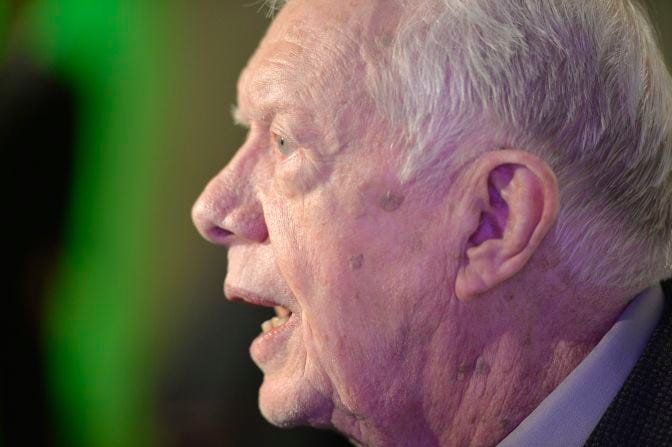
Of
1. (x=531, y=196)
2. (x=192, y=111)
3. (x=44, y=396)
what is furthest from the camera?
(x=192, y=111)

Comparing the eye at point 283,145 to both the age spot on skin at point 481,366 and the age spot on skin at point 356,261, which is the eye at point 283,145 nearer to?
the age spot on skin at point 356,261

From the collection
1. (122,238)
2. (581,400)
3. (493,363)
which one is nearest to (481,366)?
(493,363)

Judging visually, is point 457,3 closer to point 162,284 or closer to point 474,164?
point 474,164

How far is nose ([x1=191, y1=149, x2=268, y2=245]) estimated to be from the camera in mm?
1031

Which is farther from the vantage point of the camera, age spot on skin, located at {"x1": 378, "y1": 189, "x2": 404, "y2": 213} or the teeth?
the teeth

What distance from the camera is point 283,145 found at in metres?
1.00

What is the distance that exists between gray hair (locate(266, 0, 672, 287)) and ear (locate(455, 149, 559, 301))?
0.08 ft

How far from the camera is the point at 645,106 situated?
982 mm

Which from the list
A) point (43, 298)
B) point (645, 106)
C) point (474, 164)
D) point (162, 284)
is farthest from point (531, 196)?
point (43, 298)

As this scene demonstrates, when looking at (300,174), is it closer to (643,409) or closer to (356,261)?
(356,261)

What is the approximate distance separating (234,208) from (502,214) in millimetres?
368

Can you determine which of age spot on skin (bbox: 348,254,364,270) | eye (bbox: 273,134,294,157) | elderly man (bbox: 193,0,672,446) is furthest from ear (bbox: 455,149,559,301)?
eye (bbox: 273,134,294,157)

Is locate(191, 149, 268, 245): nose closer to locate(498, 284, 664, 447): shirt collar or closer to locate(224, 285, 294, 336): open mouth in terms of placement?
locate(224, 285, 294, 336): open mouth

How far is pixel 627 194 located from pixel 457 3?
1.08 ft
